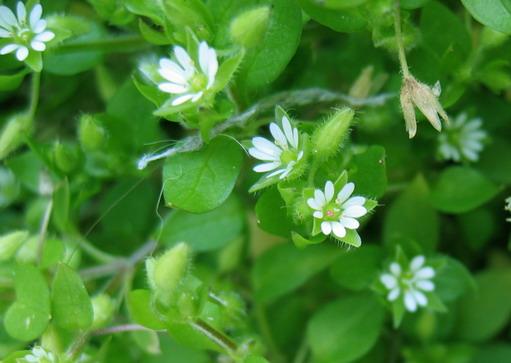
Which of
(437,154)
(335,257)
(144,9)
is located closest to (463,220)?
(437,154)

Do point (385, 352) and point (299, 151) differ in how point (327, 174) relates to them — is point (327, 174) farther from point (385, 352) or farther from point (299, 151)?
point (385, 352)

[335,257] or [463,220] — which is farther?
[463,220]

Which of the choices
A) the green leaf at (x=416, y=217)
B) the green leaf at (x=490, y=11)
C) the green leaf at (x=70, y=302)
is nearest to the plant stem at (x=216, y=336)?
the green leaf at (x=70, y=302)

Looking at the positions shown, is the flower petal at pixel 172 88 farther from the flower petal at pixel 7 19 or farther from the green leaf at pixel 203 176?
the flower petal at pixel 7 19

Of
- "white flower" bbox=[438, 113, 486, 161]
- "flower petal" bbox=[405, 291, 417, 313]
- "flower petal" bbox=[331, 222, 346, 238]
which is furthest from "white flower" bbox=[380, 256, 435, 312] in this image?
"flower petal" bbox=[331, 222, 346, 238]

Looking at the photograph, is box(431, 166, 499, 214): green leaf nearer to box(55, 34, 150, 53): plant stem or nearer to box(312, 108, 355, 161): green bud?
box(312, 108, 355, 161): green bud

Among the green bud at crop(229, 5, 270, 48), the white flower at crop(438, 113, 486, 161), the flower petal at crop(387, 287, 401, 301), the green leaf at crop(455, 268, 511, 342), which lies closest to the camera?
the green bud at crop(229, 5, 270, 48)
